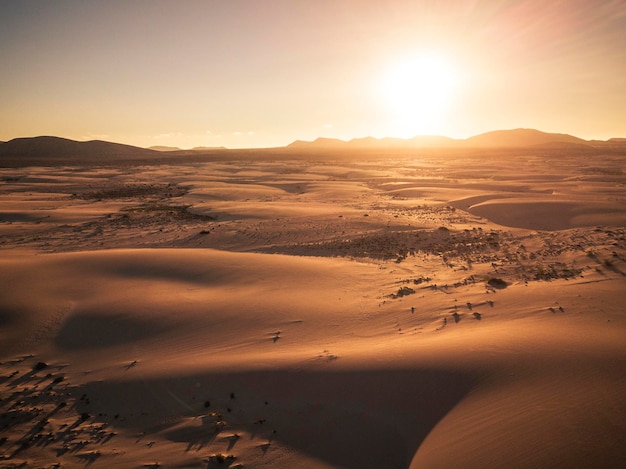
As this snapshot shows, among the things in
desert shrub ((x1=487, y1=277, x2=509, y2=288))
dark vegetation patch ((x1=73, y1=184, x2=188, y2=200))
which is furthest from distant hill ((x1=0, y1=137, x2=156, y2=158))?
desert shrub ((x1=487, y1=277, x2=509, y2=288))

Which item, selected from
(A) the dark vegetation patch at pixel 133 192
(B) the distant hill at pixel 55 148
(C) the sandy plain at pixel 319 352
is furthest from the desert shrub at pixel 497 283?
(B) the distant hill at pixel 55 148

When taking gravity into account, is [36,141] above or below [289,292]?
above

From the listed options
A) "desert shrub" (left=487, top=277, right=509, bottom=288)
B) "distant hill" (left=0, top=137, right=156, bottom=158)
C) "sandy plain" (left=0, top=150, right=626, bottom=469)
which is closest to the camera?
"sandy plain" (left=0, top=150, right=626, bottom=469)

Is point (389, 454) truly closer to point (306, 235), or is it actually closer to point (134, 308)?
point (134, 308)

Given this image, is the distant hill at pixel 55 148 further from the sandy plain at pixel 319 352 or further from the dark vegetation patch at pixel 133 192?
the sandy plain at pixel 319 352

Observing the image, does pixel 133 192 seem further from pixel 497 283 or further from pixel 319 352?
pixel 497 283

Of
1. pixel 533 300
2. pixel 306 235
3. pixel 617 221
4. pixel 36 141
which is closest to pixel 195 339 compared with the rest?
pixel 533 300

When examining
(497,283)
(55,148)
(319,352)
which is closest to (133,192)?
(319,352)

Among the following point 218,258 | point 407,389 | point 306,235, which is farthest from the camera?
point 306,235

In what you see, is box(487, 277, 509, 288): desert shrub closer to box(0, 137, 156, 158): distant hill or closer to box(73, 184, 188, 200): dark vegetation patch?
box(73, 184, 188, 200): dark vegetation patch
